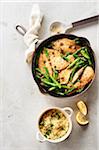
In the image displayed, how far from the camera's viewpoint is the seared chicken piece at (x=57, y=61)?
1334mm

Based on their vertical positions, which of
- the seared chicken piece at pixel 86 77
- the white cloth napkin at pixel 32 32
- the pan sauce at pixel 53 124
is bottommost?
the pan sauce at pixel 53 124

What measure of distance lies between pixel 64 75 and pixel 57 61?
0.05 metres

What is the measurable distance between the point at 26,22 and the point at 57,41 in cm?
13

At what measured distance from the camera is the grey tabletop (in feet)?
4.44

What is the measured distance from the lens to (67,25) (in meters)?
1.39

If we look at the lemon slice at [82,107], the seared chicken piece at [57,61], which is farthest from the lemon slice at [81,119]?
the seared chicken piece at [57,61]

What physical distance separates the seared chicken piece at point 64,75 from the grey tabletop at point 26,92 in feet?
0.21

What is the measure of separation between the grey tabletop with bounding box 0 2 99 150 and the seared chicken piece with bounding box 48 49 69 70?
0.08 meters

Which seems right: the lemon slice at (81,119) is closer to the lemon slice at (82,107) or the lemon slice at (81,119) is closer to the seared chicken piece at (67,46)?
the lemon slice at (82,107)

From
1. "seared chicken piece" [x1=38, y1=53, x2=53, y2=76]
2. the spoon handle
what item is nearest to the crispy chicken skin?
"seared chicken piece" [x1=38, y1=53, x2=53, y2=76]

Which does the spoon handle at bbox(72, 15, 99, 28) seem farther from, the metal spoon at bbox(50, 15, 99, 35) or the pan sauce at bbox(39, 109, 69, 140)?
the pan sauce at bbox(39, 109, 69, 140)

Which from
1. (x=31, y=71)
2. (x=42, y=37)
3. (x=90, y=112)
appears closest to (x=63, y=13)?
(x=42, y=37)

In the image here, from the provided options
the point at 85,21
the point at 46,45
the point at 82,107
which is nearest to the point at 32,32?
the point at 46,45

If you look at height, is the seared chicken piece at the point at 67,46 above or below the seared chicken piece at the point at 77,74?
above
